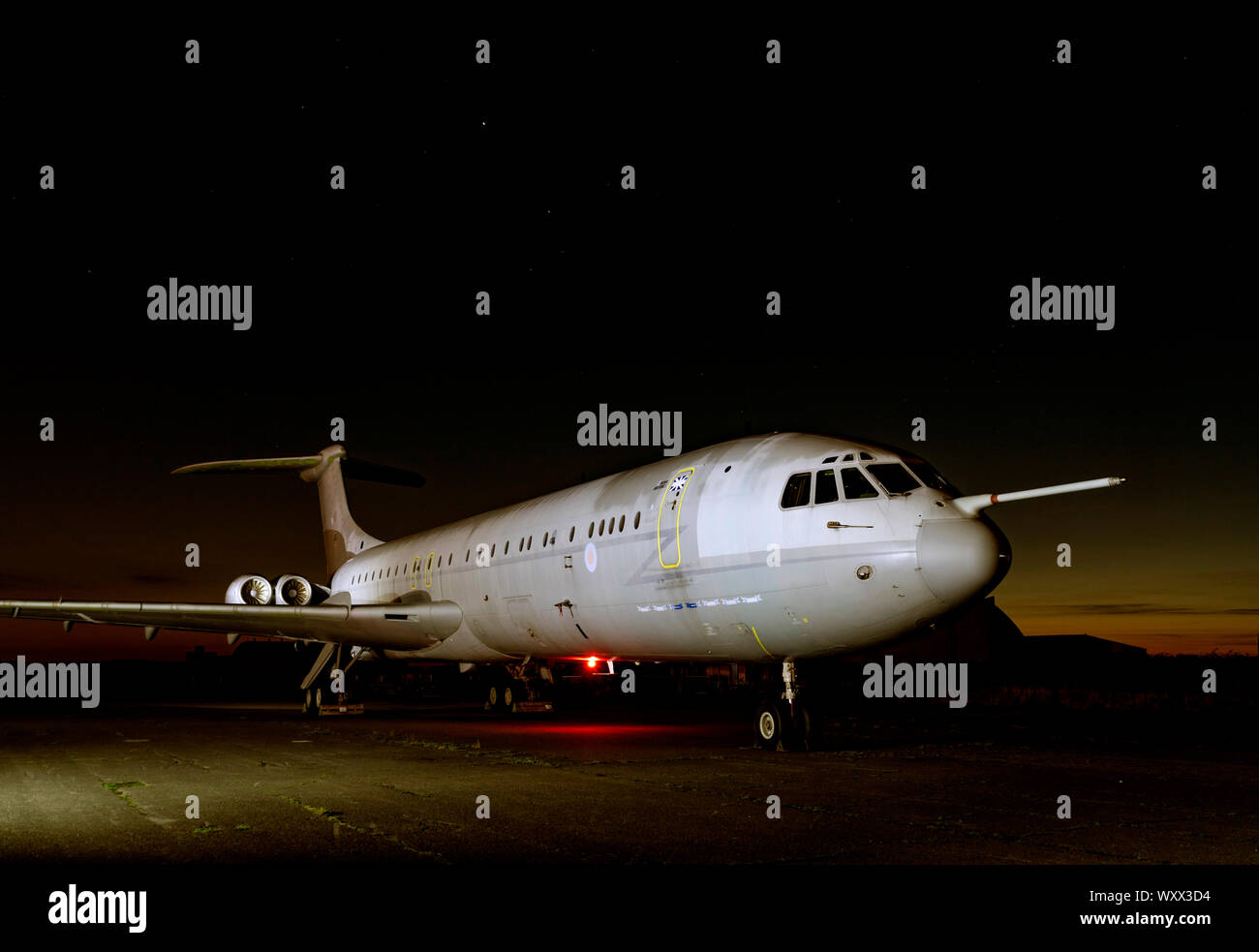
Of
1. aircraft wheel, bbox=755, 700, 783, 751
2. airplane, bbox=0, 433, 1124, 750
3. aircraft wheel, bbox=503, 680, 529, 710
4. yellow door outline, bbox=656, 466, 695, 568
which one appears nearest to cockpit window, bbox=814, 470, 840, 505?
airplane, bbox=0, 433, 1124, 750

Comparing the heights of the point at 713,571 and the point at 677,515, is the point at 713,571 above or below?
below

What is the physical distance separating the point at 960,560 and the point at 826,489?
1.94 m

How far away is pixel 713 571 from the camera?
1395 cm

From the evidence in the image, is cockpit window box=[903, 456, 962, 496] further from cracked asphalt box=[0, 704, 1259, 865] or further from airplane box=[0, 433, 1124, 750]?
cracked asphalt box=[0, 704, 1259, 865]

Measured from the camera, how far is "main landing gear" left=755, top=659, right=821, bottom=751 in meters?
14.2

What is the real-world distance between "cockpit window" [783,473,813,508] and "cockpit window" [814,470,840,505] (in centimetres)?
14

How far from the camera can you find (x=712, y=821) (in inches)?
338

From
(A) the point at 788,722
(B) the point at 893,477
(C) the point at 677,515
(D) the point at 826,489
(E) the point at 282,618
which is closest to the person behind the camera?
(B) the point at 893,477

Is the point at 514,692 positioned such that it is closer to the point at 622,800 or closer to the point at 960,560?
the point at 960,560

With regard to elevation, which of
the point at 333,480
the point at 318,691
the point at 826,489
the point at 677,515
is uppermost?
the point at 333,480

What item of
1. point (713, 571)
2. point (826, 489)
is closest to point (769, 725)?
point (713, 571)

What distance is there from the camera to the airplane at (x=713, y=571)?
40.2 feet
